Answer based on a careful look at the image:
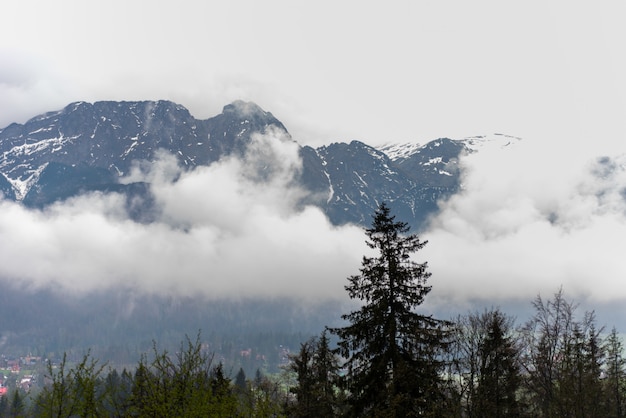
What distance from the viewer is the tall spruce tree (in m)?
26.1

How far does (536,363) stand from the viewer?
36469mm

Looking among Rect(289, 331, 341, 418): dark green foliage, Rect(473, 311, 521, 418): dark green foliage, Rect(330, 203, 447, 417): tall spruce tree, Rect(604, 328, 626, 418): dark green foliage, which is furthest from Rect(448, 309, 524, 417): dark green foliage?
Rect(604, 328, 626, 418): dark green foliage

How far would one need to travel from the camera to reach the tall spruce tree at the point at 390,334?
26.1 m

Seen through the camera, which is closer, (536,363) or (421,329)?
(421,329)

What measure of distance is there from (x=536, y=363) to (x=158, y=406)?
95.0ft

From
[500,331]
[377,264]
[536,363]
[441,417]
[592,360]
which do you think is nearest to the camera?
[441,417]

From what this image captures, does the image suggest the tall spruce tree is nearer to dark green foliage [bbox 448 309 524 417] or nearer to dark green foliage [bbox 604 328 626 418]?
dark green foliage [bbox 448 309 524 417]

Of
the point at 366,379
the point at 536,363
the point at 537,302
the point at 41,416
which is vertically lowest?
the point at 41,416

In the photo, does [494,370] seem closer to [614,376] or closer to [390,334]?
[390,334]

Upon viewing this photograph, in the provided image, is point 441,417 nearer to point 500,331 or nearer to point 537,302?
point 500,331

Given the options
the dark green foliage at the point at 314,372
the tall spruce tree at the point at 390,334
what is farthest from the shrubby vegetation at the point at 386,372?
the dark green foliage at the point at 314,372

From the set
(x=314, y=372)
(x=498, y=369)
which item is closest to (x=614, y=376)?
(x=498, y=369)

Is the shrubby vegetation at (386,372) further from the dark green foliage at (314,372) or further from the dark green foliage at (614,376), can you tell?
the dark green foliage at (614,376)

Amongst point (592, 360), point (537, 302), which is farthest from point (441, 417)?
point (592, 360)
